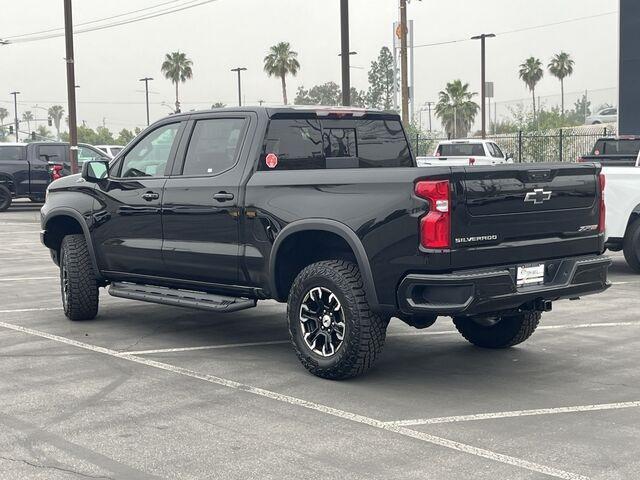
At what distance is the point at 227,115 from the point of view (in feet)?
26.2

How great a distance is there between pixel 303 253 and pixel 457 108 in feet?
244

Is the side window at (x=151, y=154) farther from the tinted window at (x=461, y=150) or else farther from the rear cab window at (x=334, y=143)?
the tinted window at (x=461, y=150)

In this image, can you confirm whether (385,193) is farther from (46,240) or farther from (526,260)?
(46,240)

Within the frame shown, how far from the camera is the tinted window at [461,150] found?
30547 mm

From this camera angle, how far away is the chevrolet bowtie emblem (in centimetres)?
659

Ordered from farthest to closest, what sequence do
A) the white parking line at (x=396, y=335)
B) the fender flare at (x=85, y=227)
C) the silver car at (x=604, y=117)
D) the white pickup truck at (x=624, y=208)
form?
1. the silver car at (x=604, y=117)
2. the white pickup truck at (x=624, y=208)
3. the fender flare at (x=85, y=227)
4. the white parking line at (x=396, y=335)

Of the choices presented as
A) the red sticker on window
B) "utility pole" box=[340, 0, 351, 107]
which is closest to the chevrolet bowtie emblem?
the red sticker on window

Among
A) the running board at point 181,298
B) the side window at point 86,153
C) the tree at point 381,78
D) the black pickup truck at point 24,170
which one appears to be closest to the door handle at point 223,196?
the running board at point 181,298

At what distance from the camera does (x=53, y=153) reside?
29.5 meters

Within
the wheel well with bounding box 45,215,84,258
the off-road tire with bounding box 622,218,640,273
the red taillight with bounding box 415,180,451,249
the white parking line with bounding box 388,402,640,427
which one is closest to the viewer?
the white parking line with bounding box 388,402,640,427

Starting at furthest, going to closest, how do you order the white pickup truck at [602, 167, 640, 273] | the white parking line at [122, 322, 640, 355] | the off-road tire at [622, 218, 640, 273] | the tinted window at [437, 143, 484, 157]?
the tinted window at [437, 143, 484, 157], the off-road tire at [622, 218, 640, 273], the white pickup truck at [602, 167, 640, 273], the white parking line at [122, 322, 640, 355]

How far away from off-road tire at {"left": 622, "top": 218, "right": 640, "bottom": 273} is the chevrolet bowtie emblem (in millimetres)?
6133

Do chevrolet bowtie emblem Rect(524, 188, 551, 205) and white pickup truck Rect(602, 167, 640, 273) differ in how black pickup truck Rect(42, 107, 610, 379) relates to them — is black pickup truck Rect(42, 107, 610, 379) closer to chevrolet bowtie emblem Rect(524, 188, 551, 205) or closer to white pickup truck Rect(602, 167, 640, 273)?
chevrolet bowtie emblem Rect(524, 188, 551, 205)

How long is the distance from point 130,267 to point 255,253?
1831mm
